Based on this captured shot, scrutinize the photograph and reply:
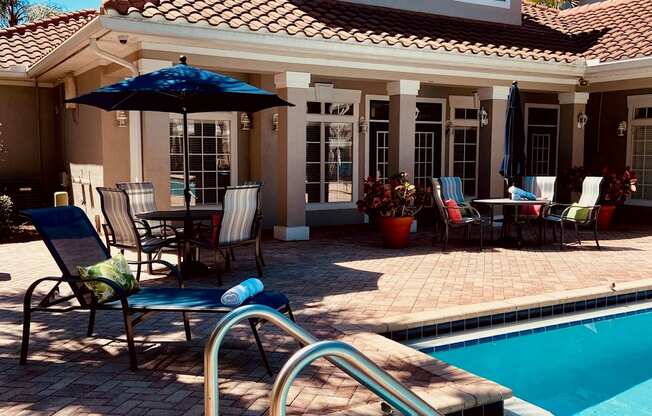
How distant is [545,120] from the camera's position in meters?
15.3

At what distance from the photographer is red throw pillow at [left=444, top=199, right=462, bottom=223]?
9992 millimetres

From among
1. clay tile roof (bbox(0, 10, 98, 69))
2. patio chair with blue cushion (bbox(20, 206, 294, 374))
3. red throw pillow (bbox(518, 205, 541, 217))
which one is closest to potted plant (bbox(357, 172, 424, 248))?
red throw pillow (bbox(518, 205, 541, 217))

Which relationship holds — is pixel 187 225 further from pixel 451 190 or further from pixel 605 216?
pixel 605 216

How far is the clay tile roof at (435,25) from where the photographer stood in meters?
9.55

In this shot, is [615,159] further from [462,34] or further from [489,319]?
[489,319]

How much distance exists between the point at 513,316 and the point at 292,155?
5.35 meters

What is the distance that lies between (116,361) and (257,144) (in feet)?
25.5

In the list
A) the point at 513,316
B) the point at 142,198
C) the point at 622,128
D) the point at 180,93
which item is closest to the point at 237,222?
the point at 180,93

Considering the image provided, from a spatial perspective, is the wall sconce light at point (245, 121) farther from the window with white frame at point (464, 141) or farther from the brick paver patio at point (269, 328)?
the window with white frame at point (464, 141)

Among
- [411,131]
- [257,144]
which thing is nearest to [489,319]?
[411,131]

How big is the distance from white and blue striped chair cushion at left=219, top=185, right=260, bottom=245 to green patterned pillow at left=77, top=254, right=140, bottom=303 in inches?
82.9

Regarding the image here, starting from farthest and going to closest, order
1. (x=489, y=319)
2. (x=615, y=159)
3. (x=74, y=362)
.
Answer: (x=615, y=159), (x=489, y=319), (x=74, y=362)

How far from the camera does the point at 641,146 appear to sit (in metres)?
13.9

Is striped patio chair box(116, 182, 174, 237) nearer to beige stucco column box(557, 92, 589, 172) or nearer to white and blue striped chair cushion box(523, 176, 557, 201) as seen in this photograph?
white and blue striped chair cushion box(523, 176, 557, 201)
